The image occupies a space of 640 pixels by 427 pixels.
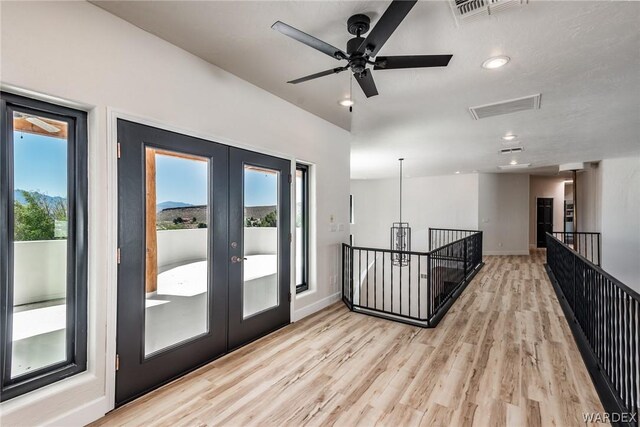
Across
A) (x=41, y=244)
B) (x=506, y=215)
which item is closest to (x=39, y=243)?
(x=41, y=244)

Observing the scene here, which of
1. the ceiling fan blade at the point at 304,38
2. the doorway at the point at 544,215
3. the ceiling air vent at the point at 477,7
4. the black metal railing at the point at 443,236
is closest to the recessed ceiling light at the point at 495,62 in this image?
the ceiling air vent at the point at 477,7

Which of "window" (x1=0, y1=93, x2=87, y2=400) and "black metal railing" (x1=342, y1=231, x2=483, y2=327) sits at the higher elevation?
"window" (x1=0, y1=93, x2=87, y2=400)

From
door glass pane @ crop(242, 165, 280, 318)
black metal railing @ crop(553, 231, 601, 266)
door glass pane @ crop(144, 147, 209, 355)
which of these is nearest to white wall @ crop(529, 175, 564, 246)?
black metal railing @ crop(553, 231, 601, 266)

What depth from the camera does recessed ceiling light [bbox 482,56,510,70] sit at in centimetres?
254

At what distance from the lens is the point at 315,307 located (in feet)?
13.6

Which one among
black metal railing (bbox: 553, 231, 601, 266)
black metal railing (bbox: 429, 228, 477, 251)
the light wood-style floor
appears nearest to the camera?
the light wood-style floor

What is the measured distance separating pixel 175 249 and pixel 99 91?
132 cm

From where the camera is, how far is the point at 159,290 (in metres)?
2.45

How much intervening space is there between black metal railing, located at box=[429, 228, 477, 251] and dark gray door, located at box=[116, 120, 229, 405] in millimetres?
8221

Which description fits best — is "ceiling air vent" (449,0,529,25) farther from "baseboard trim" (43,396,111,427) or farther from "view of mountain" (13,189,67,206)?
"baseboard trim" (43,396,111,427)

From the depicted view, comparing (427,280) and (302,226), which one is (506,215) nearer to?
(427,280)

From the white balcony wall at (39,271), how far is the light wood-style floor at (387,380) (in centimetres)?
96

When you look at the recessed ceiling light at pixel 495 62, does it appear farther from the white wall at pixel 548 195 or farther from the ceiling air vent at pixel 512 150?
the white wall at pixel 548 195

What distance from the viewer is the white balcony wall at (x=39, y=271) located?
70.2 inches
